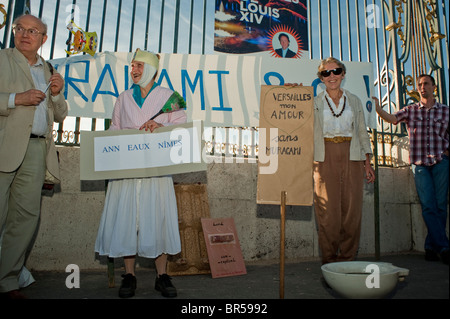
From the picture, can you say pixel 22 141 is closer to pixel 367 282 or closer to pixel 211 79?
pixel 211 79

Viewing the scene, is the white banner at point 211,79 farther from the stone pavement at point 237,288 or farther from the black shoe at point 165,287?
the black shoe at point 165,287

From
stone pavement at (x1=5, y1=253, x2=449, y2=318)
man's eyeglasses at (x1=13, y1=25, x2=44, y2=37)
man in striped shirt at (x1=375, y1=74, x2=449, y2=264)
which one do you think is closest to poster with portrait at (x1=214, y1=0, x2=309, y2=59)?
man in striped shirt at (x1=375, y1=74, x2=449, y2=264)

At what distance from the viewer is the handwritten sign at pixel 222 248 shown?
3.94 m

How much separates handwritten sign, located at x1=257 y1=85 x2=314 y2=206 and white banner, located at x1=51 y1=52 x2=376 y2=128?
153cm

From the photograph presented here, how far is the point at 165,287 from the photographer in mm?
2938

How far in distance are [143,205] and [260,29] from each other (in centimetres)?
301

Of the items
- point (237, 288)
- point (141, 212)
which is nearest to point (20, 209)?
point (141, 212)

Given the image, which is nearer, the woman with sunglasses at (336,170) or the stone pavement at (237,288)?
the stone pavement at (237,288)

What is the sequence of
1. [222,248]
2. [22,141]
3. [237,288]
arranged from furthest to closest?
1. [222,248]
2. [237,288]
3. [22,141]

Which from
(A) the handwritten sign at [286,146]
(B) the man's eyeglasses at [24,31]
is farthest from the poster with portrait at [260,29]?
(B) the man's eyeglasses at [24,31]

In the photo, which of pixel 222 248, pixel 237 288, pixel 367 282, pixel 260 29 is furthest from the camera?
pixel 260 29

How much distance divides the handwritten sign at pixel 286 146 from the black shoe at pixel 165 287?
3.35ft

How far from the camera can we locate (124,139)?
10.3 feet

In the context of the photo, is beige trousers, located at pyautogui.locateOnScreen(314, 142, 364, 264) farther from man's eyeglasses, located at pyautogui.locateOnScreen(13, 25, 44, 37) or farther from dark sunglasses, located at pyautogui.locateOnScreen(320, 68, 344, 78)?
man's eyeglasses, located at pyautogui.locateOnScreen(13, 25, 44, 37)
